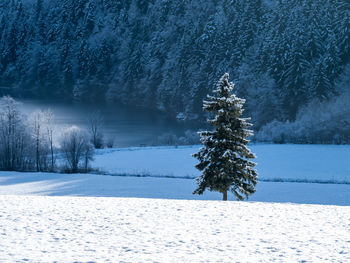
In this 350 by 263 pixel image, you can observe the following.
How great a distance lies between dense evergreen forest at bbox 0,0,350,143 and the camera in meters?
82.9

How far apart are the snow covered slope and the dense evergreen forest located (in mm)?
28968

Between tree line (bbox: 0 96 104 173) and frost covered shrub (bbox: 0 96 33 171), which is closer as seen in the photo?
Result: tree line (bbox: 0 96 104 173)

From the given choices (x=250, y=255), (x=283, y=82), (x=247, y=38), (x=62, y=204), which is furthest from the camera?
(x=247, y=38)

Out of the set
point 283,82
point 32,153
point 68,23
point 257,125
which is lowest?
point 32,153

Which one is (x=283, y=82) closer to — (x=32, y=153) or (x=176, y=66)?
(x=176, y=66)

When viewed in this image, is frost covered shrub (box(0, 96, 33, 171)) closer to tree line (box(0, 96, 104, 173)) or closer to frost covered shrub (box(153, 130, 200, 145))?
tree line (box(0, 96, 104, 173))

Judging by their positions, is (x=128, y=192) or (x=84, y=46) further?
(x=84, y=46)

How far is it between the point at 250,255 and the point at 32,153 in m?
44.4

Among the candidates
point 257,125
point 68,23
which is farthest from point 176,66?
point 68,23

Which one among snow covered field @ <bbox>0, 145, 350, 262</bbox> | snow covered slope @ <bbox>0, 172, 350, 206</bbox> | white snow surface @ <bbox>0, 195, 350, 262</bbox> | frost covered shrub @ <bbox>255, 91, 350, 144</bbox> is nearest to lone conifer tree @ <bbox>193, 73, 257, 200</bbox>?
snow covered field @ <bbox>0, 145, 350, 262</bbox>

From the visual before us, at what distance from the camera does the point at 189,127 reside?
93062mm

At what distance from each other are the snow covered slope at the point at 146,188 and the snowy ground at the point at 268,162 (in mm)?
3204

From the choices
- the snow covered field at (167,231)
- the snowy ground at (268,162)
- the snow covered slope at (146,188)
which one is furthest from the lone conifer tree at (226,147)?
the snowy ground at (268,162)

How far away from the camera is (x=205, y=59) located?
117375 millimetres
